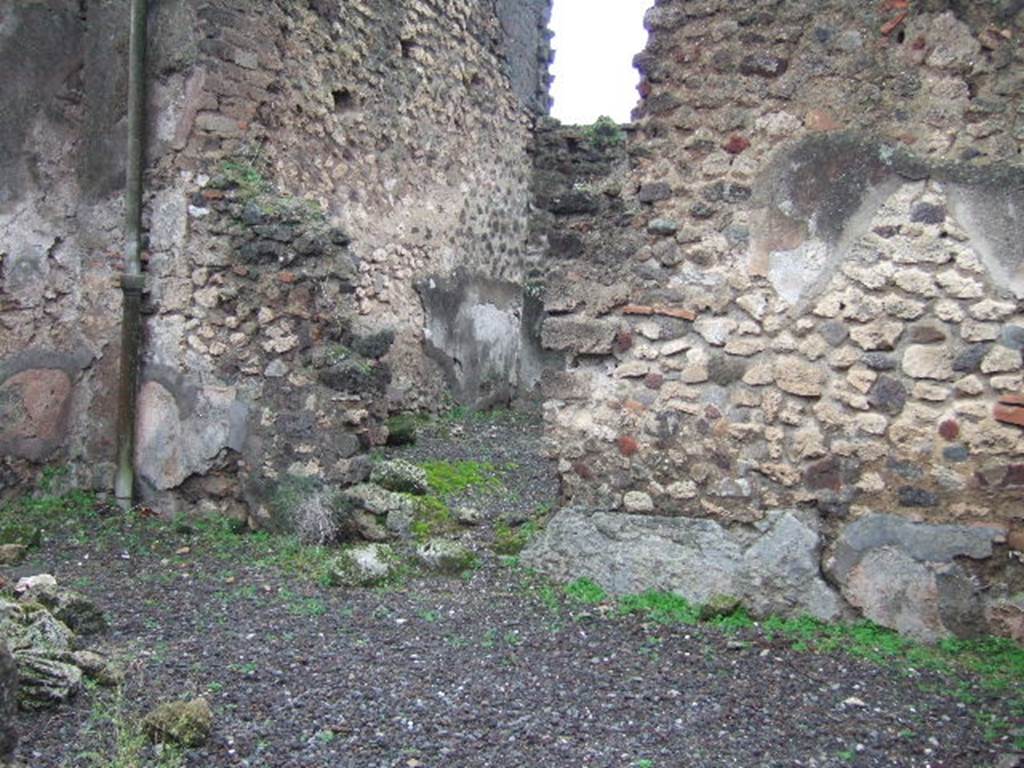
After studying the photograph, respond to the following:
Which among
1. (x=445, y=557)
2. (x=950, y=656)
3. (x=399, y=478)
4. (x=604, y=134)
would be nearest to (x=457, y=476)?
(x=399, y=478)

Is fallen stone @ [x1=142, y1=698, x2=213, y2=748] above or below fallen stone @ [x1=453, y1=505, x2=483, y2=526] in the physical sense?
below

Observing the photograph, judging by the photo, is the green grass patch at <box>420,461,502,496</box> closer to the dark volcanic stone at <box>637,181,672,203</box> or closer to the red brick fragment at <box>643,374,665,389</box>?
the red brick fragment at <box>643,374,665,389</box>

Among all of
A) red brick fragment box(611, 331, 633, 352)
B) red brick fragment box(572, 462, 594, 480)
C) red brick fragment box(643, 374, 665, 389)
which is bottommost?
red brick fragment box(572, 462, 594, 480)

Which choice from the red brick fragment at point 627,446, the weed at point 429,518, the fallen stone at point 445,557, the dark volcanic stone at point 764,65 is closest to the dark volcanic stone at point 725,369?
the red brick fragment at point 627,446

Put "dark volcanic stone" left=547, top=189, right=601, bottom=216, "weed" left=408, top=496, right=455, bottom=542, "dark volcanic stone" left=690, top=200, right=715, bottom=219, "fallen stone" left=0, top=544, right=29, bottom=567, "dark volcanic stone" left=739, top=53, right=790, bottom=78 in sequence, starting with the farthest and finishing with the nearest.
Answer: "weed" left=408, top=496, right=455, bottom=542, "fallen stone" left=0, top=544, right=29, bottom=567, "dark volcanic stone" left=547, top=189, right=601, bottom=216, "dark volcanic stone" left=690, top=200, right=715, bottom=219, "dark volcanic stone" left=739, top=53, right=790, bottom=78

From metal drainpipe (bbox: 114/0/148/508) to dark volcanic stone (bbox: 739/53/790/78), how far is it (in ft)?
13.1

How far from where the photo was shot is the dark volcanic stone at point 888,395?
14.6 ft

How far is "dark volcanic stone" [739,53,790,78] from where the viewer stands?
474 cm

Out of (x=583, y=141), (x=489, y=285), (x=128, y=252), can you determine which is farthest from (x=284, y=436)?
(x=583, y=141)

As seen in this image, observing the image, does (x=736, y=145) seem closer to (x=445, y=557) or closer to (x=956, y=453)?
(x=956, y=453)

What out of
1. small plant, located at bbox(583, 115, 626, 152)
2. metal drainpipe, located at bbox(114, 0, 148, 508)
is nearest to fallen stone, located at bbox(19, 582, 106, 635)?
metal drainpipe, located at bbox(114, 0, 148, 508)

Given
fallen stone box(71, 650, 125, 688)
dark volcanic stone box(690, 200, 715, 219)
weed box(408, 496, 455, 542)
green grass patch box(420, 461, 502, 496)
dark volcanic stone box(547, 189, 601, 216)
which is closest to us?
fallen stone box(71, 650, 125, 688)

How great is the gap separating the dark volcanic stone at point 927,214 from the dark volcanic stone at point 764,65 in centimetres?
92

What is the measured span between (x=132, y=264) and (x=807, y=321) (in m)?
4.40
